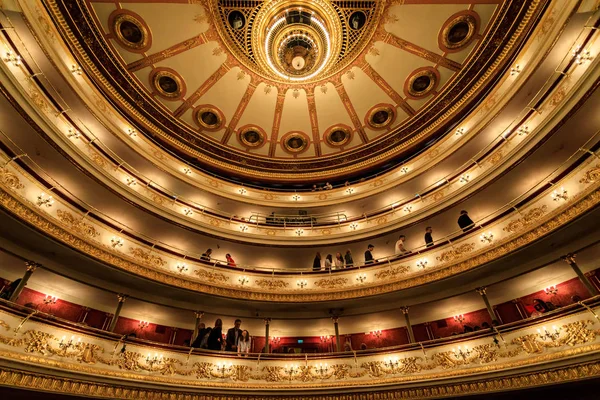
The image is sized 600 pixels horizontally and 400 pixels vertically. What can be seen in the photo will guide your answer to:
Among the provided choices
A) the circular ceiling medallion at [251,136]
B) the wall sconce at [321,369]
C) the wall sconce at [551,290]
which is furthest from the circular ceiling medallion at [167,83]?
the wall sconce at [551,290]

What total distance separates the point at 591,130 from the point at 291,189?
46.6 feet

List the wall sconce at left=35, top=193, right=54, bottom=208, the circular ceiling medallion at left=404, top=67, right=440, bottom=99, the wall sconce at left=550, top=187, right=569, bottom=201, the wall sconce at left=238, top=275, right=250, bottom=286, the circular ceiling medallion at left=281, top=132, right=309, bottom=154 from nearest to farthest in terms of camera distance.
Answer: the wall sconce at left=35, top=193, right=54, bottom=208 < the wall sconce at left=550, top=187, right=569, bottom=201 < the wall sconce at left=238, top=275, right=250, bottom=286 < the circular ceiling medallion at left=404, top=67, right=440, bottom=99 < the circular ceiling medallion at left=281, top=132, right=309, bottom=154

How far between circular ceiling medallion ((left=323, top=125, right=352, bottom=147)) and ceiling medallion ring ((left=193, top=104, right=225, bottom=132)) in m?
6.60

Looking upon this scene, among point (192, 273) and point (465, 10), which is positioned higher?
point (465, 10)

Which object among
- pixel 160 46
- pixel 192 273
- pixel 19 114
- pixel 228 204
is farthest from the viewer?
pixel 228 204

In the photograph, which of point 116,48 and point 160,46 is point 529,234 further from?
point 116,48

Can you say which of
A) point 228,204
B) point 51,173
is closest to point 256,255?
point 228,204

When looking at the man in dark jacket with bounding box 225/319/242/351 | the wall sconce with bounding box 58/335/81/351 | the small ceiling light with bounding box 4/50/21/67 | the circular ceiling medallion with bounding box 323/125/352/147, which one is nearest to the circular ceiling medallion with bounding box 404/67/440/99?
the circular ceiling medallion with bounding box 323/125/352/147

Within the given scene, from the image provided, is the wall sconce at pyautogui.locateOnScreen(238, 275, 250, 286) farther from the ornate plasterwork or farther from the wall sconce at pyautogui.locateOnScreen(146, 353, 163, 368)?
the wall sconce at pyautogui.locateOnScreen(146, 353, 163, 368)

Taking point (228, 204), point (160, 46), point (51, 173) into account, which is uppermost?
point (160, 46)

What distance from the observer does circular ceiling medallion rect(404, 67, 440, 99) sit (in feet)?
50.9

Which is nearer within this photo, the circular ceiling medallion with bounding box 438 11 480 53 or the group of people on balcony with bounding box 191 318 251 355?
the group of people on balcony with bounding box 191 318 251 355

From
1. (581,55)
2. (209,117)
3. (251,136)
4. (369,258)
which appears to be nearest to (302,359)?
(369,258)

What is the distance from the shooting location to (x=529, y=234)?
897 cm
